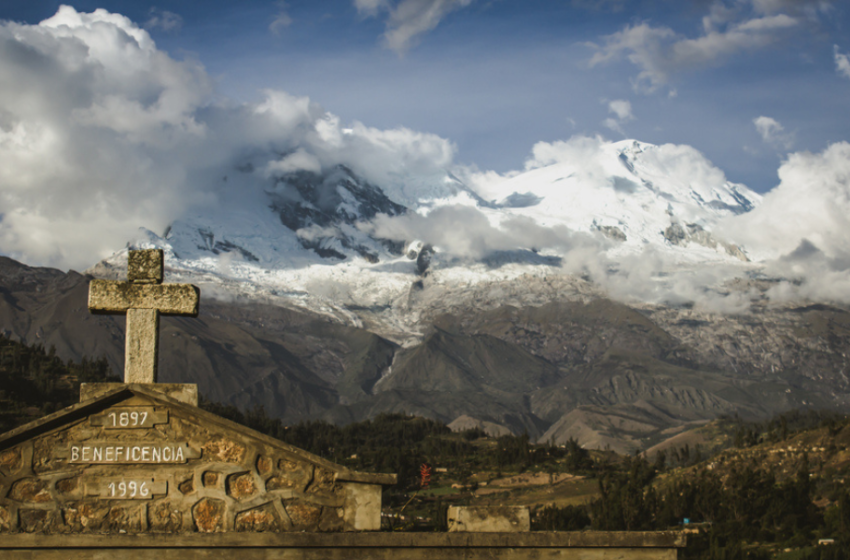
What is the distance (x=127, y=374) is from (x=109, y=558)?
9.39ft

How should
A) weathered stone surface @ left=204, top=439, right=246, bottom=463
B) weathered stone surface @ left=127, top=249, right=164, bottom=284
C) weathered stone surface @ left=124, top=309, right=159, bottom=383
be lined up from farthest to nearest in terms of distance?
weathered stone surface @ left=127, top=249, right=164, bottom=284
weathered stone surface @ left=124, top=309, right=159, bottom=383
weathered stone surface @ left=204, top=439, right=246, bottom=463

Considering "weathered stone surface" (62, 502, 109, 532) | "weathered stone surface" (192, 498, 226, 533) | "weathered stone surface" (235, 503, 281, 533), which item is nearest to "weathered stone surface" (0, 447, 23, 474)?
"weathered stone surface" (62, 502, 109, 532)

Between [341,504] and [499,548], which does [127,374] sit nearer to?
[341,504]

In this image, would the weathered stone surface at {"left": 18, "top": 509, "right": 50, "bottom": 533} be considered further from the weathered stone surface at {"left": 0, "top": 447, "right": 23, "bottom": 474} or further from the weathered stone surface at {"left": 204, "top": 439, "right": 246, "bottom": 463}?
the weathered stone surface at {"left": 204, "top": 439, "right": 246, "bottom": 463}

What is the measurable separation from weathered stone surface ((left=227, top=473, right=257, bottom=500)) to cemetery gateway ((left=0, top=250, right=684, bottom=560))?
0.6 inches

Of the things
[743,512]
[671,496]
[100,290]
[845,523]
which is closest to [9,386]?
[671,496]

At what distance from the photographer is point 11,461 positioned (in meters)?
11.9

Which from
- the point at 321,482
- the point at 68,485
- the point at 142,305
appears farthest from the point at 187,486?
the point at 142,305

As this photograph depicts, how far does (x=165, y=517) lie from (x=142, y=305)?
11.2 feet

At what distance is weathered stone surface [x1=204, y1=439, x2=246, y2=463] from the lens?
12.0m

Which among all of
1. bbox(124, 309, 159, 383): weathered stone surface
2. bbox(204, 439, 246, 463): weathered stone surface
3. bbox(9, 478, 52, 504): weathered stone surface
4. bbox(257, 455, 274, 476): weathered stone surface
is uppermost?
bbox(124, 309, 159, 383): weathered stone surface

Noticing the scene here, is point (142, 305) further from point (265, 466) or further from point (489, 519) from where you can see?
point (489, 519)

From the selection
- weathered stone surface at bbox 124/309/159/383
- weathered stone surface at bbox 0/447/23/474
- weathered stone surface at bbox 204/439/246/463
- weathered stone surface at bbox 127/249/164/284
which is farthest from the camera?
weathered stone surface at bbox 127/249/164/284

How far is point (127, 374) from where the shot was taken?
13133 mm
